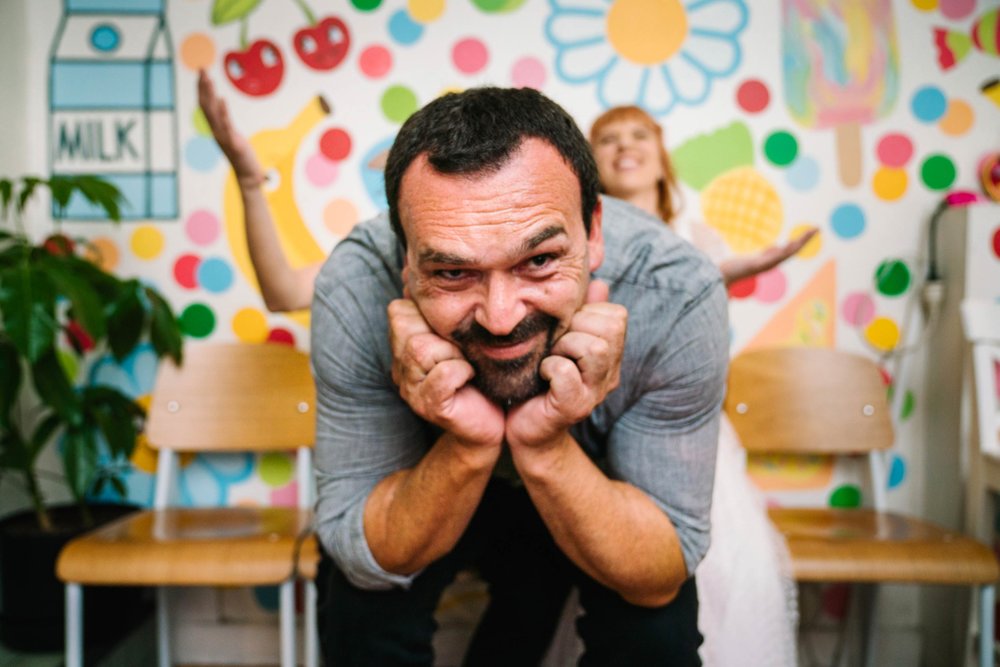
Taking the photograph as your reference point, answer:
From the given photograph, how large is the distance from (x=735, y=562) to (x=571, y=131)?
0.79 m

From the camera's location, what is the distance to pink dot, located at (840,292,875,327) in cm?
180

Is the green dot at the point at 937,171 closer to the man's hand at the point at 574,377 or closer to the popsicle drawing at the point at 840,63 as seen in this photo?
the popsicle drawing at the point at 840,63

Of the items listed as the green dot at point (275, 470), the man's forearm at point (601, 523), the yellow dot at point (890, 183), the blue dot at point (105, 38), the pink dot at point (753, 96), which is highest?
the blue dot at point (105, 38)

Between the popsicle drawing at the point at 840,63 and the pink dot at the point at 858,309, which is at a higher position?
the popsicle drawing at the point at 840,63

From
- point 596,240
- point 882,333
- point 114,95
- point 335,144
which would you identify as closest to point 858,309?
point 882,333

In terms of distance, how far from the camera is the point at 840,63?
5.82 ft

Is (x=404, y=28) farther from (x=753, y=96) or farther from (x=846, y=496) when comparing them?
(x=846, y=496)

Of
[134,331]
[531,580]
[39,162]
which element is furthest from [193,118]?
[531,580]

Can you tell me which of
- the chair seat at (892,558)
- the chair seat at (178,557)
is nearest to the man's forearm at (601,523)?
the chair seat at (892,558)

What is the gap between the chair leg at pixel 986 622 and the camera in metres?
1.32

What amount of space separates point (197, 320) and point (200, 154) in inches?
17.5

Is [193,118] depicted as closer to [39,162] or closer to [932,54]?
[39,162]

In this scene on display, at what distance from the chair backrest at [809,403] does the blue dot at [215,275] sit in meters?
1.35

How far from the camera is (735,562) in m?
1.17
